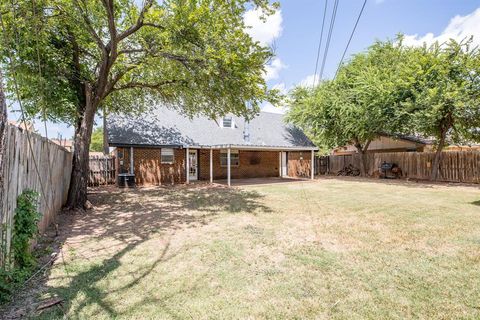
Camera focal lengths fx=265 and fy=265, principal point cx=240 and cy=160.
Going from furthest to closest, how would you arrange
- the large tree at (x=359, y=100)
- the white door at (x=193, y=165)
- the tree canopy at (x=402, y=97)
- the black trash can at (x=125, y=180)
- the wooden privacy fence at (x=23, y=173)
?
the white door at (x=193, y=165) < the large tree at (x=359, y=100) < the black trash can at (x=125, y=180) < the tree canopy at (x=402, y=97) < the wooden privacy fence at (x=23, y=173)

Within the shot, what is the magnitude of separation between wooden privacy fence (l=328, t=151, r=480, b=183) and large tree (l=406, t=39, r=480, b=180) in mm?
1761

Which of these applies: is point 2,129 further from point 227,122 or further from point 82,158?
point 227,122

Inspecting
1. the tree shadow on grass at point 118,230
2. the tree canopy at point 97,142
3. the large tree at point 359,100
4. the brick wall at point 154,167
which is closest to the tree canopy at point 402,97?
the large tree at point 359,100

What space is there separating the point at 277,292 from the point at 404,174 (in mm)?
17951

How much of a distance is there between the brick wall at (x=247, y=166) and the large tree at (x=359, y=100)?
358 cm

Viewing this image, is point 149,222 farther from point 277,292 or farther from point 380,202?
point 380,202

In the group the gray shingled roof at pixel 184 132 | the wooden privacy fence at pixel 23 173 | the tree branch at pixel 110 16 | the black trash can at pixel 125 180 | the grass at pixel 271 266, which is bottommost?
the grass at pixel 271 266

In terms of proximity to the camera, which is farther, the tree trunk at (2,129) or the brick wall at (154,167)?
the brick wall at (154,167)

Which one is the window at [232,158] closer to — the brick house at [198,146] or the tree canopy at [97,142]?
the brick house at [198,146]

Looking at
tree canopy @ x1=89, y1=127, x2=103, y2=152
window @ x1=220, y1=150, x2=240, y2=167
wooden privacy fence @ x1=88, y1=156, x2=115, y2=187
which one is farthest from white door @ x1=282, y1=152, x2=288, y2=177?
tree canopy @ x1=89, y1=127, x2=103, y2=152

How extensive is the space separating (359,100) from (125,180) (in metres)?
14.3

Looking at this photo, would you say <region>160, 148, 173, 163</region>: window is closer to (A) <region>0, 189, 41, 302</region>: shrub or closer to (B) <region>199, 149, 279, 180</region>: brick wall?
(B) <region>199, 149, 279, 180</region>: brick wall

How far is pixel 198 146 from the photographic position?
15.5 metres

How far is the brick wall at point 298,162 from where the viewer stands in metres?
22.3
